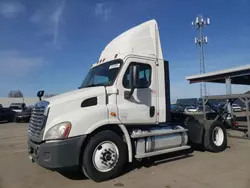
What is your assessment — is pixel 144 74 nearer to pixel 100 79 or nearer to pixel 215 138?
pixel 100 79

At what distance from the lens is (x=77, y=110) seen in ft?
17.4

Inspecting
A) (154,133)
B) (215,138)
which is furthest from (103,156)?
(215,138)

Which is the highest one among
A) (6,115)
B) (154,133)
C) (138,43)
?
(138,43)

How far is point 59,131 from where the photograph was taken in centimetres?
495

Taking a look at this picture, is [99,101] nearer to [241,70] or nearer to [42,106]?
[42,106]

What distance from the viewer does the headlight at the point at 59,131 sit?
4.94 metres

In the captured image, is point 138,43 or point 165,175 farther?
point 138,43

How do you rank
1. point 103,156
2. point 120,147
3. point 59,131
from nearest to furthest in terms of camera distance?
1. point 59,131
2. point 103,156
3. point 120,147

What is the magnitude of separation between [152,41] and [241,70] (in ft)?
36.1

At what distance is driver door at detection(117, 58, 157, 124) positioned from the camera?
19.3 feet

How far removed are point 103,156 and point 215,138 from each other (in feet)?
14.7

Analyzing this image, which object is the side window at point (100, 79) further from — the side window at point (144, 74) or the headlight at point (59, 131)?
the headlight at point (59, 131)

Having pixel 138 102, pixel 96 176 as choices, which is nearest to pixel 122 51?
pixel 138 102

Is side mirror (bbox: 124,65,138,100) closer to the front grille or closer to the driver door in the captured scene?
the driver door
